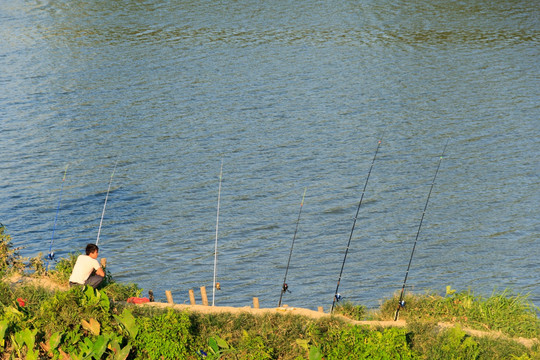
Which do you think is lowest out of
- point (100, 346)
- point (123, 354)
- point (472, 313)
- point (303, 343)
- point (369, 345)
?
point (472, 313)

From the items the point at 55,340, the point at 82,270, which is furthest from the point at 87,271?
the point at 55,340

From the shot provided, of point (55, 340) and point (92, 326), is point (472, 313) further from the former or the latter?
point (55, 340)

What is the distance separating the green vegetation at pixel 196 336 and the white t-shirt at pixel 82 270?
43cm

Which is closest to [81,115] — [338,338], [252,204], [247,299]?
[252,204]

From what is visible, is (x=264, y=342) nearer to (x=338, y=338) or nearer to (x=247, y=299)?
(x=338, y=338)

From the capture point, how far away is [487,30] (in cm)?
3891

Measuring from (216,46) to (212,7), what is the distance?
838cm

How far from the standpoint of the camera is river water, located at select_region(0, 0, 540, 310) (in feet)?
57.8

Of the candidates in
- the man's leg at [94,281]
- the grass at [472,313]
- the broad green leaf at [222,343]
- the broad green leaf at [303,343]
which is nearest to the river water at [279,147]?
the grass at [472,313]

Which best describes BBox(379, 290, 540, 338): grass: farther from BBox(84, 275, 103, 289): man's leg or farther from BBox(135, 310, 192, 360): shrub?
BBox(84, 275, 103, 289): man's leg

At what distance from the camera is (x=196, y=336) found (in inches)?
425

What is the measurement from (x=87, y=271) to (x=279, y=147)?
13.1 metres

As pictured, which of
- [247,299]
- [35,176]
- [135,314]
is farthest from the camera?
[35,176]

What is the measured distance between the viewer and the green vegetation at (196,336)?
10289mm
